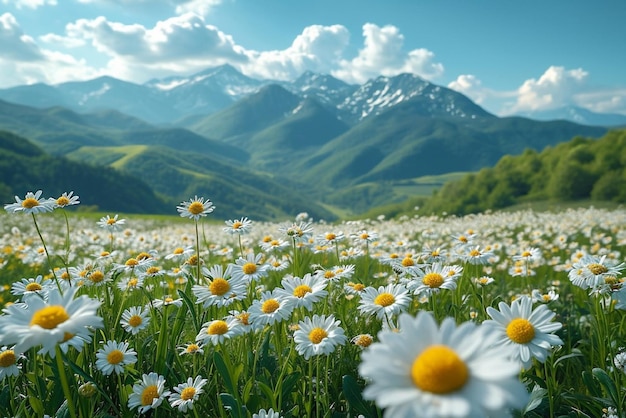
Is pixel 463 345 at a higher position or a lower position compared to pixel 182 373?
higher

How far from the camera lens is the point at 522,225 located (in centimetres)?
1436

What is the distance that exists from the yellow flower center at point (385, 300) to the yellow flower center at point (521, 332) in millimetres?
889

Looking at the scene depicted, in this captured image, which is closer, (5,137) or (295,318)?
(295,318)

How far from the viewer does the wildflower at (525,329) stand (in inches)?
78.8

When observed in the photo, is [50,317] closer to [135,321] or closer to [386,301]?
[135,321]

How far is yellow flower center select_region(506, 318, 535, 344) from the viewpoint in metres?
2.05

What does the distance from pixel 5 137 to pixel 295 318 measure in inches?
7272

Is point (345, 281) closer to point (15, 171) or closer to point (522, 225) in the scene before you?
point (522, 225)

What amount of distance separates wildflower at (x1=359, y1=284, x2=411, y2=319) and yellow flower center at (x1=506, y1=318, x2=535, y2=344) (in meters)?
0.79

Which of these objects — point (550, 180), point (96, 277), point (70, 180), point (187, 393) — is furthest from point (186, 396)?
point (70, 180)

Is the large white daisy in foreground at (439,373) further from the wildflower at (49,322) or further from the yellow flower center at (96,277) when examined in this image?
the yellow flower center at (96,277)

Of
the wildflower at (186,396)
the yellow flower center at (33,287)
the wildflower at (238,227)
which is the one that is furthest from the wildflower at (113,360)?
the wildflower at (238,227)

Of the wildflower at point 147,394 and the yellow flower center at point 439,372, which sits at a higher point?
the yellow flower center at point 439,372

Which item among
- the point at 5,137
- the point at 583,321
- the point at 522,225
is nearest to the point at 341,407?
the point at 583,321
